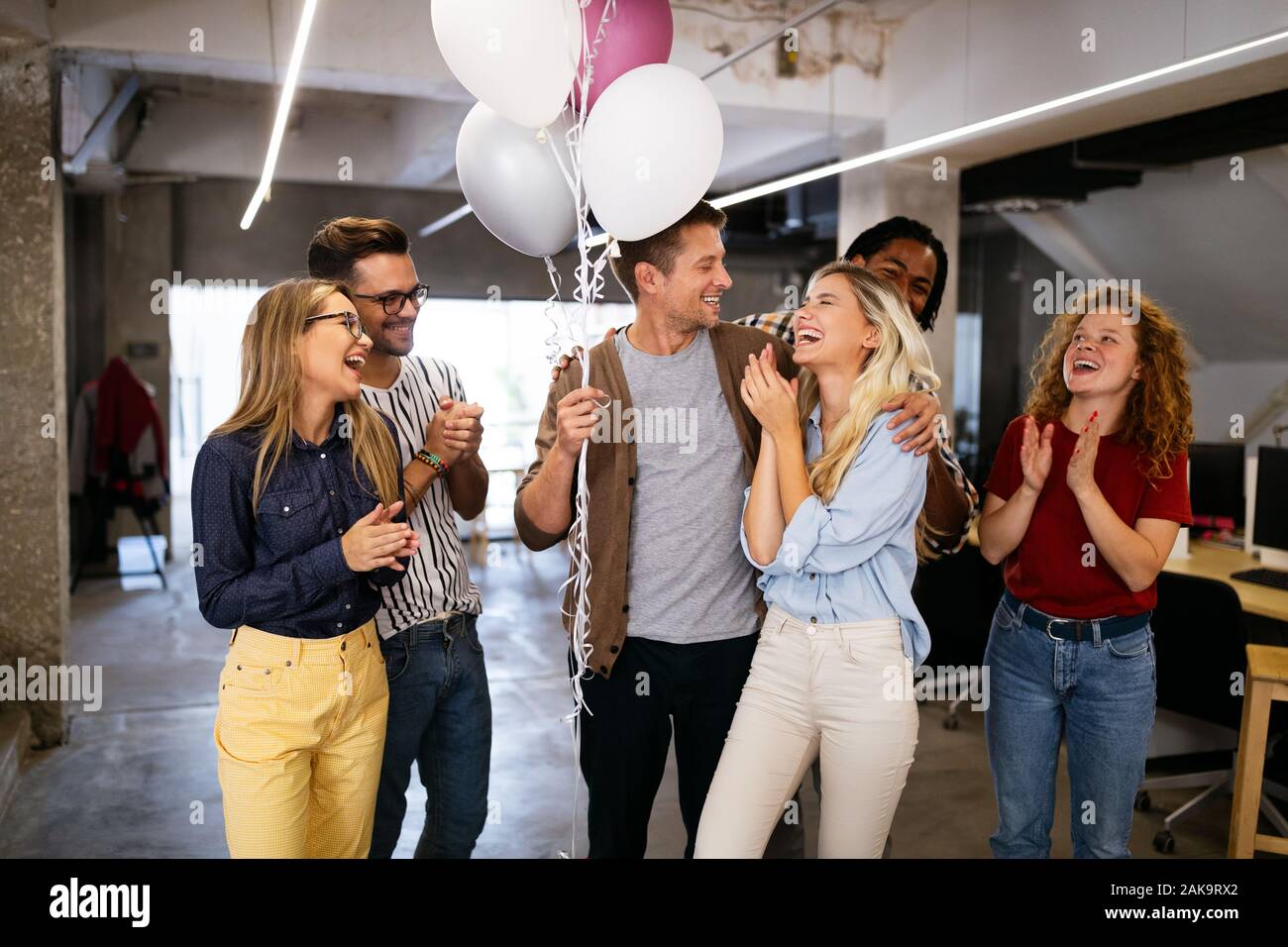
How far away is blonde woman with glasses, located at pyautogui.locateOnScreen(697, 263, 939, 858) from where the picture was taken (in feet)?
6.38

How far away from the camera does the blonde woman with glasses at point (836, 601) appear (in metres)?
1.95

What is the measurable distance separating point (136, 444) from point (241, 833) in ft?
21.3

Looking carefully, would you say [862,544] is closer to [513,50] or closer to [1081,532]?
[1081,532]

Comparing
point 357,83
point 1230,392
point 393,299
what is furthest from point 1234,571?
point 357,83

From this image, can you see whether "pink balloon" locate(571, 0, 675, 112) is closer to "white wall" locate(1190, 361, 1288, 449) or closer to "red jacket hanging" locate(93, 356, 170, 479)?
"white wall" locate(1190, 361, 1288, 449)

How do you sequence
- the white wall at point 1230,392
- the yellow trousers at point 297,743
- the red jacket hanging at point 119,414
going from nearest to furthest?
1. the yellow trousers at point 297,743
2. the white wall at point 1230,392
3. the red jacket hanging at point 119,414

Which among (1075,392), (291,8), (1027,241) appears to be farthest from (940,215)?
(1075,392)

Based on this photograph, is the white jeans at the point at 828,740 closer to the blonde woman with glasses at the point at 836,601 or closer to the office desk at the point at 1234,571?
the blonde woman with glasses at the point at 836,601

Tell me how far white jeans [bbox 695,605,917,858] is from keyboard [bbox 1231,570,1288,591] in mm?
2381

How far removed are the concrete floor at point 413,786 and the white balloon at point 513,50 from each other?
6.95 ft

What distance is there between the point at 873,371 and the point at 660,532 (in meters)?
0.55

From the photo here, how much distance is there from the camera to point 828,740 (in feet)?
6.42

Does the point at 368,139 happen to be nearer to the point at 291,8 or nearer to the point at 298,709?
the point at 291,8

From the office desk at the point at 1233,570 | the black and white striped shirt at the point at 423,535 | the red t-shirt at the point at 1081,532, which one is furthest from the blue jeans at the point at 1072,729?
the black and white striped shirt at the point at 423,535
